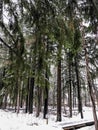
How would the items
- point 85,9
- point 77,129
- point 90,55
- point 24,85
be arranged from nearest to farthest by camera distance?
point 24,85
point 85,9
point 77,129
point 90,55

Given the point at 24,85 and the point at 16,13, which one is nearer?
the point at 16,13

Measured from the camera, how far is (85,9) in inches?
350

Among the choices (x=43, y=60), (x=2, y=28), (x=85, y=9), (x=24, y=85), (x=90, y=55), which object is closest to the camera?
(x=2, y=28)

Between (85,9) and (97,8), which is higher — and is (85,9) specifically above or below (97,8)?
above

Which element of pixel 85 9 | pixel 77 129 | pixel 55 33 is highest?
pixel 85 9

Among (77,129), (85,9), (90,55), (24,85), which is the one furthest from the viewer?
(90,55)

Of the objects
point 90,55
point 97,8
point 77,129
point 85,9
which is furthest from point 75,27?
point 90,55

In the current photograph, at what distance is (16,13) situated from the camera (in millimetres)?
3809

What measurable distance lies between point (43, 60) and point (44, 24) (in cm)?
78

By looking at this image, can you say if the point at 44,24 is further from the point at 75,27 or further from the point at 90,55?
the point at 90,55

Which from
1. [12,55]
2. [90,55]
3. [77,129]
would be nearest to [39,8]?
[12,55]

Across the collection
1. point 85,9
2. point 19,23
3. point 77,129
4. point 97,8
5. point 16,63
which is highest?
point 85,9

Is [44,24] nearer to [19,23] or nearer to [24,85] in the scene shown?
[19,23]

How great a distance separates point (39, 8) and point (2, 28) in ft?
2.93
